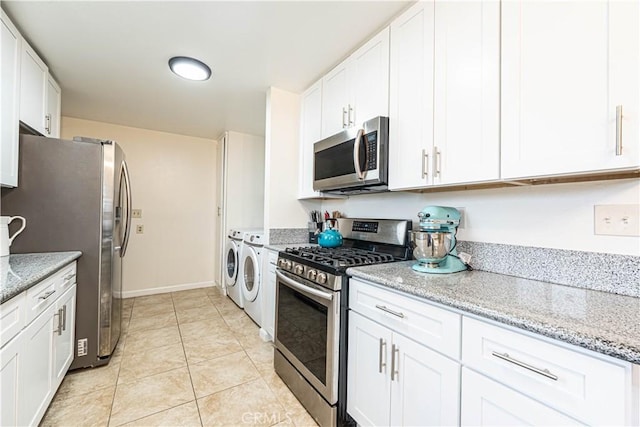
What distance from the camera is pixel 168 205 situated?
402cm

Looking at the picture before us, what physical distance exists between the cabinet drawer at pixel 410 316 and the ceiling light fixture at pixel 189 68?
2.03m

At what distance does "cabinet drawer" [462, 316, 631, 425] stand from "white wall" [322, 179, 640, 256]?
648 millimetres

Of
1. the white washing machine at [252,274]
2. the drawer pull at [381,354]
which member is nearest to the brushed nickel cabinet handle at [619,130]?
the drawer pull at [381,354]

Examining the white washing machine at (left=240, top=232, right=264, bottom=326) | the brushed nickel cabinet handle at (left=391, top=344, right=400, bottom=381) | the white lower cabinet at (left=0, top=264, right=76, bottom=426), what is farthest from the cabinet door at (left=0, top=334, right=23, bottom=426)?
the white washing machine at (left=240, top=232, right=264, bottom=326)

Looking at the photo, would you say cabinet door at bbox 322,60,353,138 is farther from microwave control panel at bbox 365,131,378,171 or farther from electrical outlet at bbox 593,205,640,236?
electrical outlet at bbox 593,205,640,236

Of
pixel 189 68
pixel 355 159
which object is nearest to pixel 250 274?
pixel 355 159

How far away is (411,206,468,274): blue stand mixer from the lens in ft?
4.49

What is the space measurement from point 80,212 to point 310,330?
1829mm

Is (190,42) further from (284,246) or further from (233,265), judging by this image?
(233,265)

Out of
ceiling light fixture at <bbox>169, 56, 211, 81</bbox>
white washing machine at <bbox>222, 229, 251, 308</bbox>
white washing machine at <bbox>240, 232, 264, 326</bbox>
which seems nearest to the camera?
ceiling light fixture at <bbox>169, 56, 211, 81</bbox>

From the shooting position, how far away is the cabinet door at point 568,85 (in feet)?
2.85

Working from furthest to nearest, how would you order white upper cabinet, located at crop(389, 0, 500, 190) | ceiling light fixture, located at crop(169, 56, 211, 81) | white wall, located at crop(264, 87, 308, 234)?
white wall, located at crop(264, 87, 308, 234), ceiling light fixture, located at crop(169, 56, 211, 81), white upper cabinet, located at crop(389, 0, 500, 190)

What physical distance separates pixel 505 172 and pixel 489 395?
0.84m

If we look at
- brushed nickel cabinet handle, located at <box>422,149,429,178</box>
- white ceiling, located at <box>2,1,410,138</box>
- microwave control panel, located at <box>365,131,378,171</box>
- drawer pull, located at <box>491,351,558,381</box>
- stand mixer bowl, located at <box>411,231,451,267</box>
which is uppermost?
white ceiling, located at <box>2,1,410,138</box>
